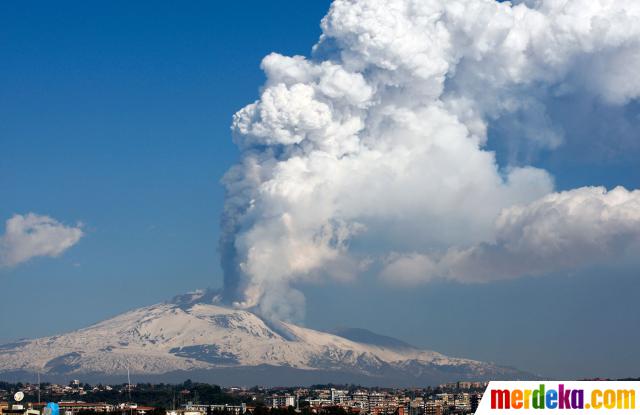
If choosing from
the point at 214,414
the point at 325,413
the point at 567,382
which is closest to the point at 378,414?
the point at 214,414

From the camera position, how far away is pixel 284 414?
12594 centimetres

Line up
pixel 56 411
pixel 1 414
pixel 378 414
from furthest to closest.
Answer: pixel 378 414 → pixel 1 414 → pixel 56 411

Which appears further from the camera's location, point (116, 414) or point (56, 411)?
point (116, 414)

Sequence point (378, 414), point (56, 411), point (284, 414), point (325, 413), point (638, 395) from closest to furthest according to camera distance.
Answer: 1. point (638, 395)
2. point (56, 411)
3. point (284, 414)
4. point (325, 413)
5. point (378, 414)

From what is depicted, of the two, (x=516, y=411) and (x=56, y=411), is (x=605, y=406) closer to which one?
(x=516, y=411)

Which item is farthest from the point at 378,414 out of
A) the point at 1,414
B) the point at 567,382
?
the point at 567,382

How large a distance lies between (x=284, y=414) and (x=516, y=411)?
78967mm

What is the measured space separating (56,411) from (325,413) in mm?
68973

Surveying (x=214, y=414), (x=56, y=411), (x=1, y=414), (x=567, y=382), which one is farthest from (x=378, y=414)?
(x=567, y=382)

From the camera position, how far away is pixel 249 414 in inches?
5694

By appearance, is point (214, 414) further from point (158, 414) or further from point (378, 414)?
point (378, 414)

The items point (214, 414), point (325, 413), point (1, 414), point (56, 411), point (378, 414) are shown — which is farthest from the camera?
point (378, 414)

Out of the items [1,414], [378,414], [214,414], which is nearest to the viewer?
[1,414]

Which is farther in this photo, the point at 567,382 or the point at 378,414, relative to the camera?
the point at 378,414
